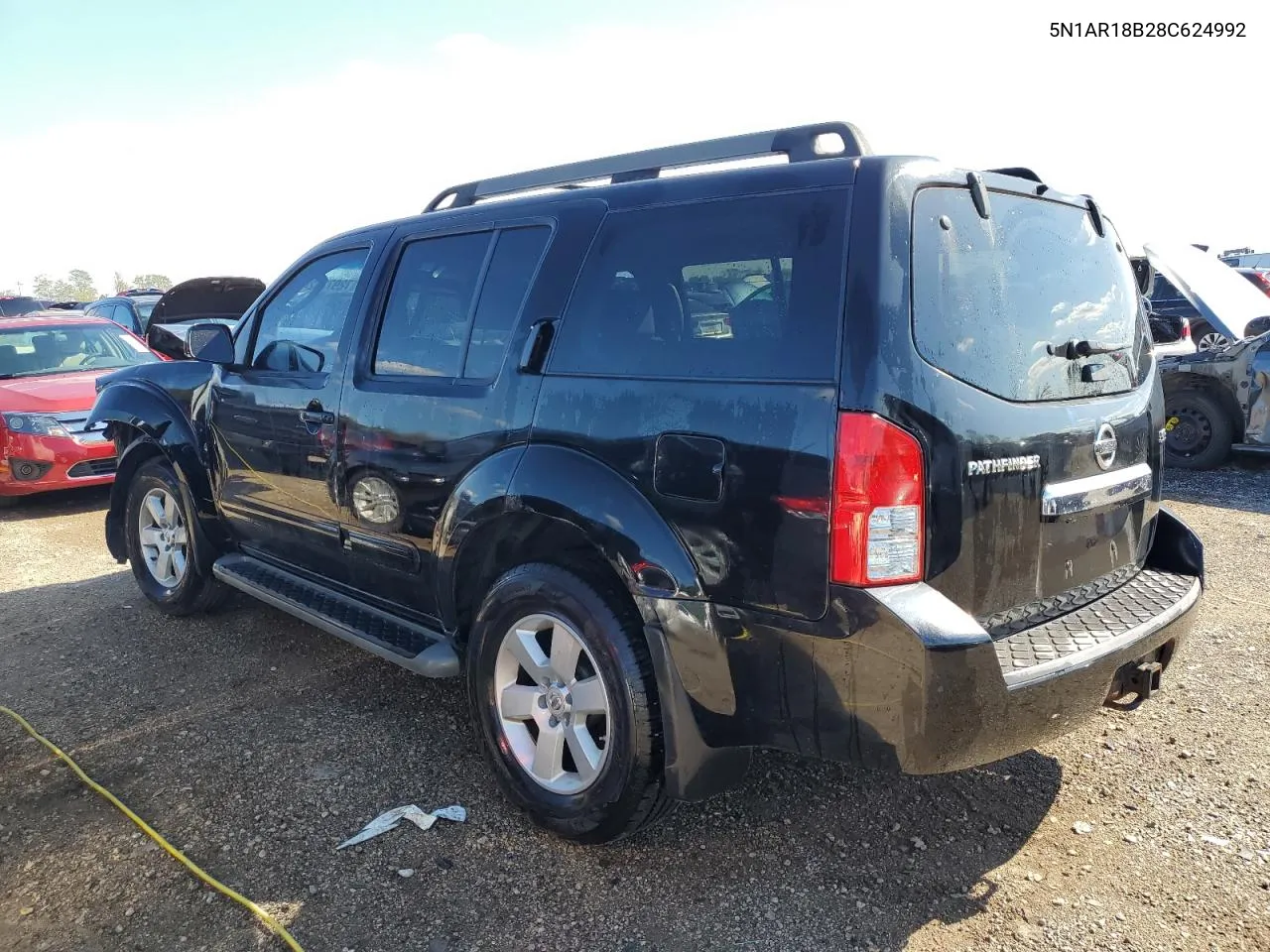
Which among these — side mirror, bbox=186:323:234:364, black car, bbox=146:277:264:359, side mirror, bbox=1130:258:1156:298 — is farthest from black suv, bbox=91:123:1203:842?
black car, bbox=146:277:264:359

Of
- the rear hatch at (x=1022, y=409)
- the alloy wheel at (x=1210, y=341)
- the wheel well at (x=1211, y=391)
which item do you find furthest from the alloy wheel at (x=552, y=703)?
the alloy wheel at (x=1210, y=341)

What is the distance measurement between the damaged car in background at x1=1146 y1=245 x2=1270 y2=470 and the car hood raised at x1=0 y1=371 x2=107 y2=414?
29.1 ft

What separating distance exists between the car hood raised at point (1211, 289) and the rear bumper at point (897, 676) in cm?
400

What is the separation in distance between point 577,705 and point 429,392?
3.98 feet

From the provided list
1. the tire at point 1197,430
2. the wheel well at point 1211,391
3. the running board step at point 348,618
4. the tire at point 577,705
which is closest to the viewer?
the tire at point 577,705

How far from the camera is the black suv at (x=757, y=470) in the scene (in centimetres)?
211

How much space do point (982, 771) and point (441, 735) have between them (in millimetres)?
1986

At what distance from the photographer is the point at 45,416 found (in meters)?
7.48

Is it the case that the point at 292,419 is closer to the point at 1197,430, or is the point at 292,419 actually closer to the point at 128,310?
the point at 1197,430

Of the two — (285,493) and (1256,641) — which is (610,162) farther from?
(1256,641)

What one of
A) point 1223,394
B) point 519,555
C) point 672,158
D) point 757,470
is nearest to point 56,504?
point 519,555

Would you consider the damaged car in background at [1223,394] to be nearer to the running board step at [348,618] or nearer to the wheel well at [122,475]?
the running board step at [348,618]

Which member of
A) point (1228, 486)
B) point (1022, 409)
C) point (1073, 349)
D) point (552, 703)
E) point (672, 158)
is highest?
point (672, 158)

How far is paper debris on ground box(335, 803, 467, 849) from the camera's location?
284 centimetres
